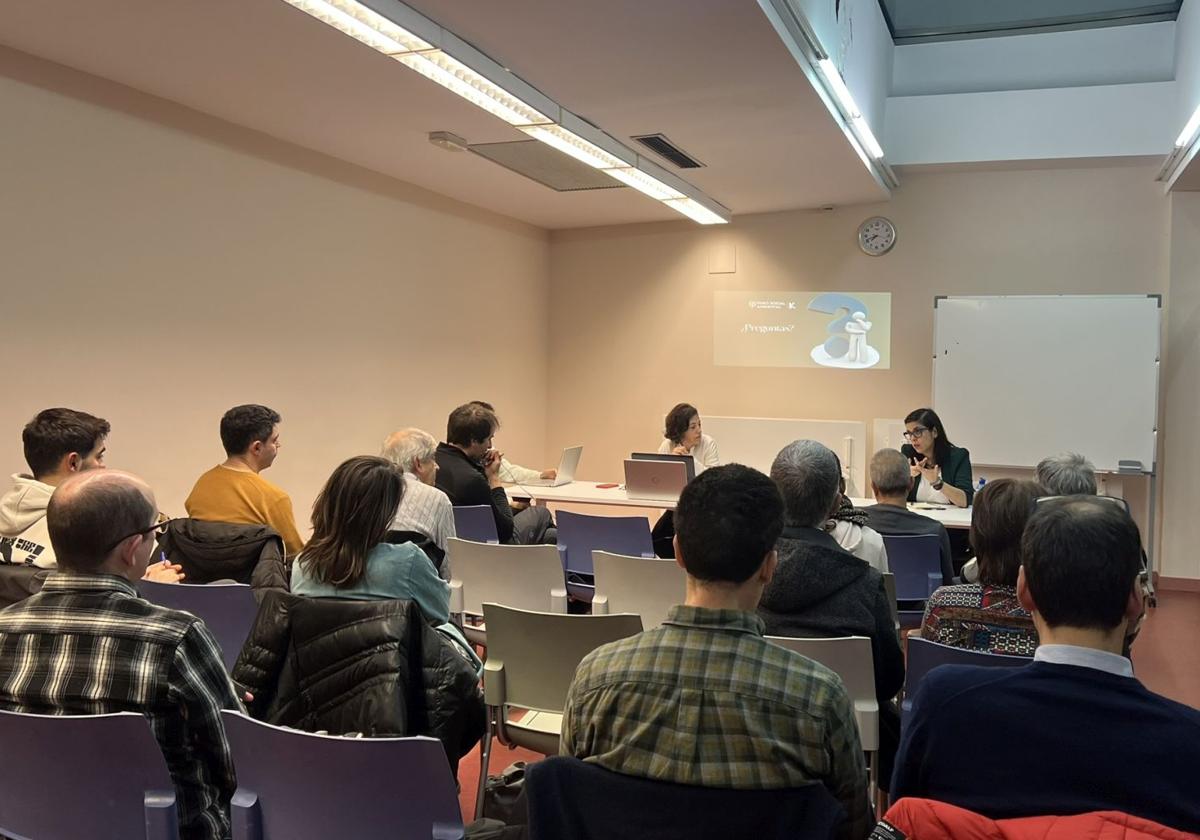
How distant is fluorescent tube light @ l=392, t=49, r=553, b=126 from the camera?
3955 millimetres

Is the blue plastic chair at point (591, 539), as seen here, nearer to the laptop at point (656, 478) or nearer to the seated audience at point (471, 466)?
the seated audience at point (471, 466)

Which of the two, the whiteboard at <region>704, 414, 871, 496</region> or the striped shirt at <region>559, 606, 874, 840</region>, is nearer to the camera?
the striped shirt at <region>559, 606, 874, 840</region>

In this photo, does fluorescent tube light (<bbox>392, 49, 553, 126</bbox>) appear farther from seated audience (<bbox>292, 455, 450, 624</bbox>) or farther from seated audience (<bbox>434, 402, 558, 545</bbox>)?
seated audience (<bbox>292, 455, 450, 624</bbox>)

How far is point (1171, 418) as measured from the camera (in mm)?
6758

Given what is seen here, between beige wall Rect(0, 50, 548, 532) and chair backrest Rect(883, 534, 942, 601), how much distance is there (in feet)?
12.5

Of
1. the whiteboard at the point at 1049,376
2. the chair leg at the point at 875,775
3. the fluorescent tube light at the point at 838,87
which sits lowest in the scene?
the chair leg at the point at 875,775

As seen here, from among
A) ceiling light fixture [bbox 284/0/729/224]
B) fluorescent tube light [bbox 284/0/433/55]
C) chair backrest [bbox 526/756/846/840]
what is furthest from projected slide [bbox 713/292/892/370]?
chair backrest [bbox 526/756/846/840]

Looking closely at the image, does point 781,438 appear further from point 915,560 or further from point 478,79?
point 478,79

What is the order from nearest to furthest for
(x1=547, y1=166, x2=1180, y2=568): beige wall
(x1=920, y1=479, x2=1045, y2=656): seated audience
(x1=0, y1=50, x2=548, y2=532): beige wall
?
(x1=920, y1=479, x2=1045, y2=656): seated audience, (x1=0, y1=50, x2=548, y2=532): beige wall, (x1=547, y1=166, x2=1180, y2=568): beige wall

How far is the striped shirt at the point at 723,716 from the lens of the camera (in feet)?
4.37

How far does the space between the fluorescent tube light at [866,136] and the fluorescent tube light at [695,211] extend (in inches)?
56.1

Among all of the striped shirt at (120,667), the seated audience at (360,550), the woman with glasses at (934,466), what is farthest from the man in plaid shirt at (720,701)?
the woman with glasses at (934,466)

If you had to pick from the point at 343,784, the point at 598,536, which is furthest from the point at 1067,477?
the point at 343,784

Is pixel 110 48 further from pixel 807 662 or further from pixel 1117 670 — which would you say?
pixel 1117 670
